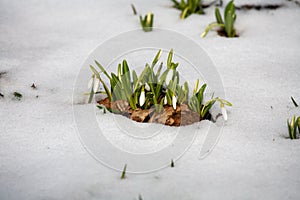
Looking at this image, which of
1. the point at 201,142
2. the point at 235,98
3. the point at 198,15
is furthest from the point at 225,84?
the point at 198,15

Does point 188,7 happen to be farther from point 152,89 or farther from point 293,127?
point 293,127

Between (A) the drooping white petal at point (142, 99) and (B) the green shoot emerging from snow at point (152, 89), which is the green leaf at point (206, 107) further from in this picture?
(A) the drooping white petal at point (142, 99)

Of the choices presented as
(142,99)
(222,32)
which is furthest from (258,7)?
(142,99)

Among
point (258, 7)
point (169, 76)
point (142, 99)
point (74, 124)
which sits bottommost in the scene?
point (74, 124)

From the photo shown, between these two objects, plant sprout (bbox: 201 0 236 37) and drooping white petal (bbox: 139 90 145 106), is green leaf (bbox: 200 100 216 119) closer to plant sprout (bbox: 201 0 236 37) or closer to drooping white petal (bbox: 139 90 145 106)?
drooping white petal (bbox: 139 90 145 106)

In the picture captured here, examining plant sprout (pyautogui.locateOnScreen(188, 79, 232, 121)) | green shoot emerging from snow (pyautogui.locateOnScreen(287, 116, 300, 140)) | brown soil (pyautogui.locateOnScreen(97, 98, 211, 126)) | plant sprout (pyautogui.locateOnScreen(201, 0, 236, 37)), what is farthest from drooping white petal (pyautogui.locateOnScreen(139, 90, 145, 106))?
plant sprout (pyautogui.locateOnScreen(201, 0, 236, 37))

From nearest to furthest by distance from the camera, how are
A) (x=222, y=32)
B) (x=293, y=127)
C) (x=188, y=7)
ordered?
(x=293, y=127) → (x=222, y=32) → (x=188, y=7)

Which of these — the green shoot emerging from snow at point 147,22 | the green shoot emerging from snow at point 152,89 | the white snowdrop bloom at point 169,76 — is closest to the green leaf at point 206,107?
the green shoot emerging from snow at point 152,89
